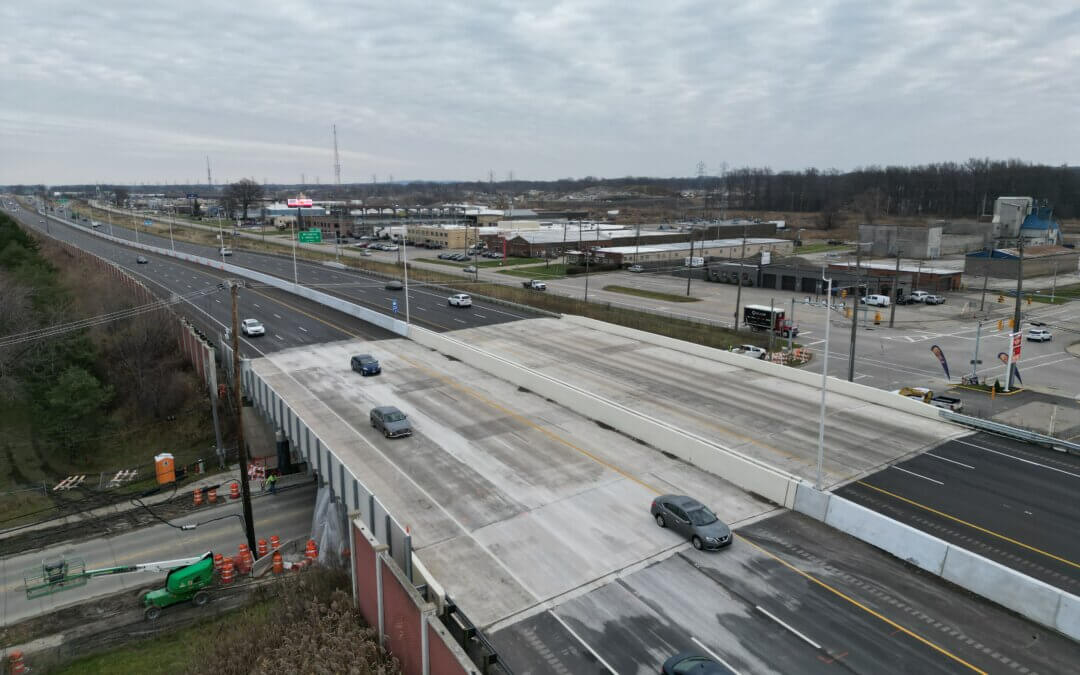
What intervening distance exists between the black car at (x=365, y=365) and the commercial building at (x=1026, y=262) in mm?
82079

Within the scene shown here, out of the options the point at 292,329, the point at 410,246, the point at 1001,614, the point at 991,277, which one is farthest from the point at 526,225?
the point at 1001,614

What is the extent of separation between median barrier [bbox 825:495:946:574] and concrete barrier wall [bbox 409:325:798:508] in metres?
1.70

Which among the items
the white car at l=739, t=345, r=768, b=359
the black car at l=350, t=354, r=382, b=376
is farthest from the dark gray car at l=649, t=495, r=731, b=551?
the white car at l=739, t=345, r=768, b=359

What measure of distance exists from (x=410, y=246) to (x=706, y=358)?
107687mm

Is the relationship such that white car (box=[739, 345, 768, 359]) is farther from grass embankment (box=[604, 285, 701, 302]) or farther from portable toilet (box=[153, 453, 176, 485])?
portable toilet (box=[153, 453, 176, 485])

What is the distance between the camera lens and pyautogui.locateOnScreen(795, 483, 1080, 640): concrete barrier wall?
1527 cm

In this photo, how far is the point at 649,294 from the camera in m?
79.7

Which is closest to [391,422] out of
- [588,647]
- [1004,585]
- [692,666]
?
[588,647]

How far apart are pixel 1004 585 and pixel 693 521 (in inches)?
307

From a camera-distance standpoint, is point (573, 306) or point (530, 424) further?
point (573, 306)

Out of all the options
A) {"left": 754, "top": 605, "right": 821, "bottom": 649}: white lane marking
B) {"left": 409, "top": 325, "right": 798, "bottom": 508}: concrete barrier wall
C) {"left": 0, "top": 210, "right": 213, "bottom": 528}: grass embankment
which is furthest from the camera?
{"left": 0, "top": 210, "right": 213, "bottom": 528}: grass embankment

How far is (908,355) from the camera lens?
5050 centimetres

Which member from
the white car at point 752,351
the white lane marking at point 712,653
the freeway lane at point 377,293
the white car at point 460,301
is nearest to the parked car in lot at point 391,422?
the white lane marking at point 712,653

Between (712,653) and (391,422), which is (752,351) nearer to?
(391,422)
